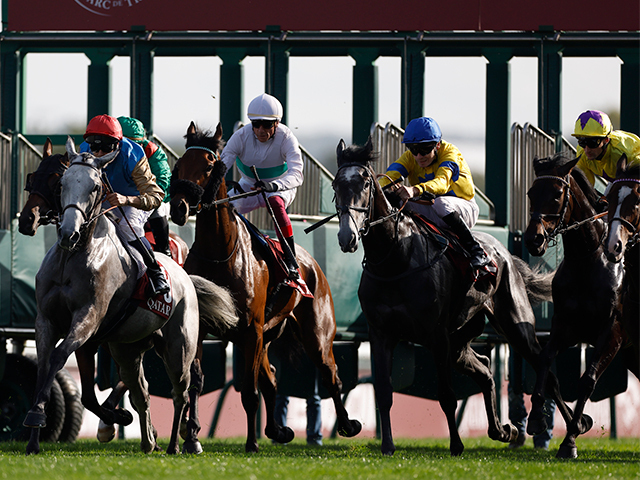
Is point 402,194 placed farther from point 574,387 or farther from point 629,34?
point 629,34

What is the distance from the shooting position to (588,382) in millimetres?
7289

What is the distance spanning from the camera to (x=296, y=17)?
13.5 meters

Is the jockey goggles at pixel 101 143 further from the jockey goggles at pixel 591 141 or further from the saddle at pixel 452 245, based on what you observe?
the jockey goggles at pixel 591 141

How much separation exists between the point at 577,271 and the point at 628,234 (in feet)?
3.65

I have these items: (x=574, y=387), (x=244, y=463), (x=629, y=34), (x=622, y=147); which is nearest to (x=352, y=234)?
(x=244, y=463)

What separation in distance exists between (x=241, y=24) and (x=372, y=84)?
1865 millimetres

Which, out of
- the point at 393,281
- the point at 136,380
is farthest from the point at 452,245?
the point at 136,380

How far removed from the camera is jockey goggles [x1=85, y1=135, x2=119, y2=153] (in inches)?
267

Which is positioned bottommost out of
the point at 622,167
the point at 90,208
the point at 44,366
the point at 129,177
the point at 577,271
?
the point at 44,366

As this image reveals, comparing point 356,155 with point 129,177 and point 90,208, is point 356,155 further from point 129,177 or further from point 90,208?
point 90,208

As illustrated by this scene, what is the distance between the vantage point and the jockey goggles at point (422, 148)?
7789 mm

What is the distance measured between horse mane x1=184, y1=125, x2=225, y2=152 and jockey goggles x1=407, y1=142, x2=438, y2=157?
1425mm

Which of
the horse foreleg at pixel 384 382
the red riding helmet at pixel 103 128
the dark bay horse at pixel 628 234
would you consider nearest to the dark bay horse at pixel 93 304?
the red riding helmet at pixel 103 128

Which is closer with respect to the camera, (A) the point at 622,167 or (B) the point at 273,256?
(A) the point at 622,167
